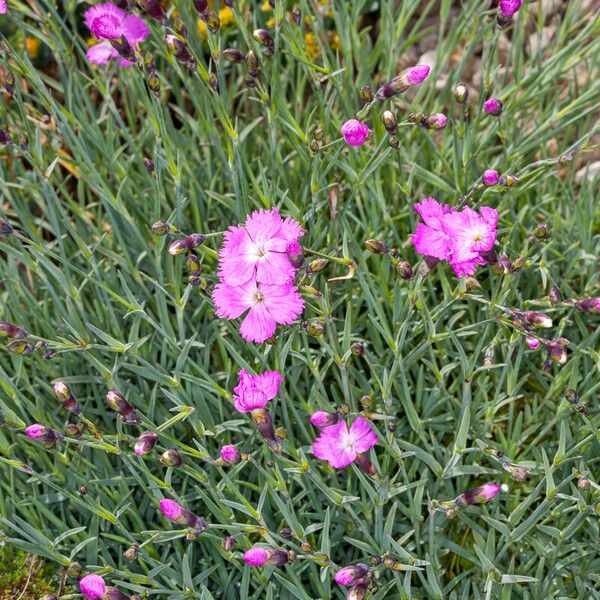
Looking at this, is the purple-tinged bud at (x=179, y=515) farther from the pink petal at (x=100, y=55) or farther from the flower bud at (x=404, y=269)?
the pink petal at (x=100, y=55)

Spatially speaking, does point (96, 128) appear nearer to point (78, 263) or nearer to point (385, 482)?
point (78, 263)

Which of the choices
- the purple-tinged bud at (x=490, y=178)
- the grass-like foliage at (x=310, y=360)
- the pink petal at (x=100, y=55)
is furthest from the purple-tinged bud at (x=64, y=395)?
the pink petal at (x=100, y=55)

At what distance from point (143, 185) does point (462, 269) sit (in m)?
1.45

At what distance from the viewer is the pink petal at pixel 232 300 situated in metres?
1.79

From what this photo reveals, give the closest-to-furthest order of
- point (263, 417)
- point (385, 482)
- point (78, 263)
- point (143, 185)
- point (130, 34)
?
point (263, 417) → point (385, 482) → point (130, 34) → point (78, 263) → point (143, 185)

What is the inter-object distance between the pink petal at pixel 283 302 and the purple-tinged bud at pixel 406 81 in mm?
511

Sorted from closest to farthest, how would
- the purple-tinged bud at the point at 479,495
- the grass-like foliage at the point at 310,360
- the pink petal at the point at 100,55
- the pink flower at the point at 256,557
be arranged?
the pink flower at the point at 256,557 < the purple-tinged bud at the point at 479,495 < the grass-like foliage at the point at 310,360 < the pink petal at the point at 100,55

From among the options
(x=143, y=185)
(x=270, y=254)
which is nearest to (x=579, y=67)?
(x=143, y=185)

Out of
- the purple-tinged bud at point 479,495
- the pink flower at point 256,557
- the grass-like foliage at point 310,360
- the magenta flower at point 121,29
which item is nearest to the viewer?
the pink flower at point 256,557

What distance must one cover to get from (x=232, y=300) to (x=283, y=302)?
14cm

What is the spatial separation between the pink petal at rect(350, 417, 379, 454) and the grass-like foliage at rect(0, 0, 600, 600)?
0.02 m

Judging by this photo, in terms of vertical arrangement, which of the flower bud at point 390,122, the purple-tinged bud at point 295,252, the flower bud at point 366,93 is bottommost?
the purple-tinged bud at point 295,252

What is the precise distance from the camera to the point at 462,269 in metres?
1.76

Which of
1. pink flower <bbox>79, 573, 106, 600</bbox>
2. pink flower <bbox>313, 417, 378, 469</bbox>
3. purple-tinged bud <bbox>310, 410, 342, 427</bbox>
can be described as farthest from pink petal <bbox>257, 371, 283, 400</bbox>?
pink flower <bbox>79, 573, 106, 600</bbox>
